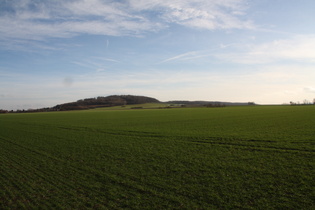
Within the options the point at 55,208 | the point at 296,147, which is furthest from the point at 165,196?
the point at 296,147

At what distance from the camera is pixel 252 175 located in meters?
8.10

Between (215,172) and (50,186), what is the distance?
21.8 feet

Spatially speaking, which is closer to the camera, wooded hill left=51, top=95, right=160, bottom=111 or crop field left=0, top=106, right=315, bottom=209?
crop field left=0, top=106, right=315, bottom=209

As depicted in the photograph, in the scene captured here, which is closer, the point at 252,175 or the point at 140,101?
the point at 252,175

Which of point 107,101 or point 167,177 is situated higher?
point 107,101

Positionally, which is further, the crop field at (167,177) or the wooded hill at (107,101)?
the wooded hill at (107,101)

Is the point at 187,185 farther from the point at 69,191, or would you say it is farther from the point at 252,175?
the point at 69,191

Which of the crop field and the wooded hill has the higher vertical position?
the wooded hill

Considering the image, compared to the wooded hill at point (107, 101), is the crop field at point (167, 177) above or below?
below

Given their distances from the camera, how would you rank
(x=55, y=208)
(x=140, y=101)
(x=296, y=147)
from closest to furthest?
(x=55, y=208) < (x=296, y=147) < (x=140, y=101)

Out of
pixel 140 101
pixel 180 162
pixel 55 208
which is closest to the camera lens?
pixel 55 208

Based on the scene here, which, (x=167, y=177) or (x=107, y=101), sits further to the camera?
(x=107, y=101)

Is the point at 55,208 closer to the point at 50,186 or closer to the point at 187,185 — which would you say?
the point at 50,186

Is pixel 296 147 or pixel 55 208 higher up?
pixel 296 147
